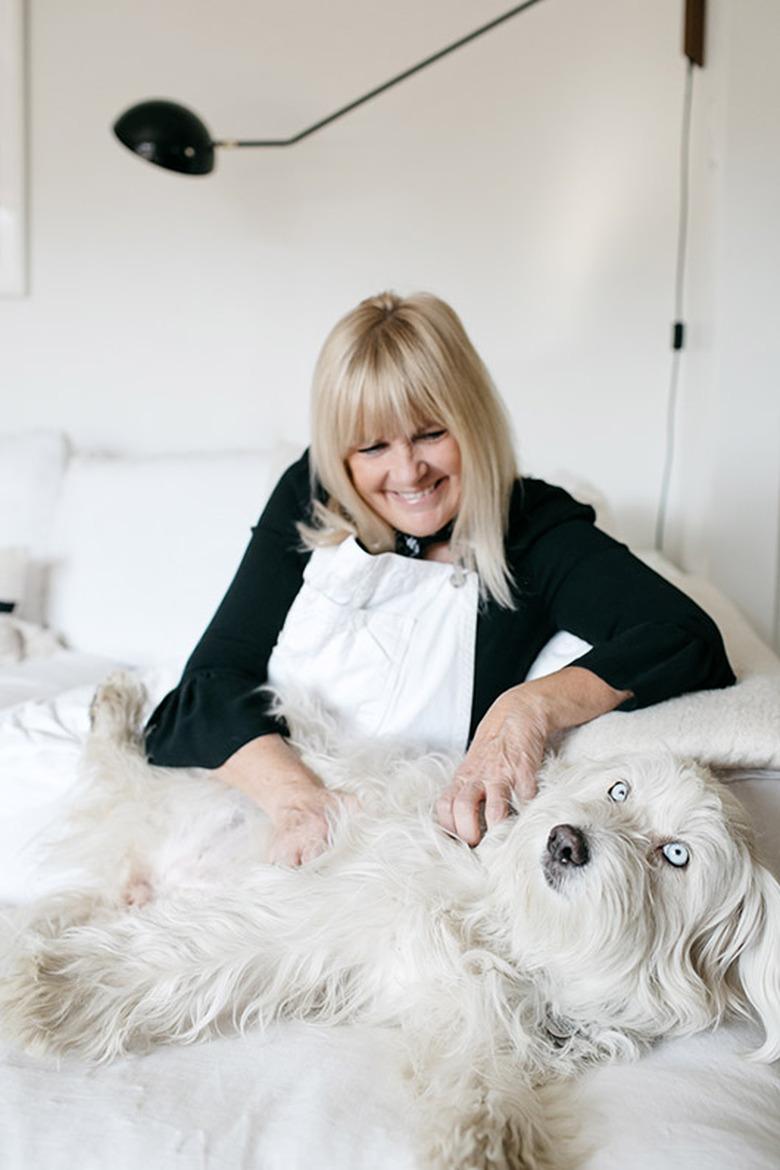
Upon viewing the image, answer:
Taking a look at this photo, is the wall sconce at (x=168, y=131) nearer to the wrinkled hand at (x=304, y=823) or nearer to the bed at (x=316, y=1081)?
A: the bed at (x=316, y=1081)

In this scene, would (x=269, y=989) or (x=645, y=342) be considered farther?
(x=645, y=342)

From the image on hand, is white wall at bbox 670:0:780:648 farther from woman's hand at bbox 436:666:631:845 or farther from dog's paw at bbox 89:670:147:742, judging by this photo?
dog's paw at bbox 89:670:147:742

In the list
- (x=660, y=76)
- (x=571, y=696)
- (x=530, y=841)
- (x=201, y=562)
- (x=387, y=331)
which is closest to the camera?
(x=530, y=841)

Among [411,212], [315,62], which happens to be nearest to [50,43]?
[315,62]

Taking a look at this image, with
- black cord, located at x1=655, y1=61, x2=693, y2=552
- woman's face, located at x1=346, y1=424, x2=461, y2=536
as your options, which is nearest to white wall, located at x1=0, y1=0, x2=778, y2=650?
black cord, located at x1=655, y1=61, x2=693, y2=552

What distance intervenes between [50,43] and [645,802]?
10.6 feet

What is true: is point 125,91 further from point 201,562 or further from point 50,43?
point 201,562

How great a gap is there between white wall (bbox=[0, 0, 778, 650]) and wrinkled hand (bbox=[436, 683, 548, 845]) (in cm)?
140

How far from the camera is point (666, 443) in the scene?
3000 millimetres

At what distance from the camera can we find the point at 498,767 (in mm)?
1303

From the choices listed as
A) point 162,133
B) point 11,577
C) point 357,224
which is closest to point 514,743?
point 11,577

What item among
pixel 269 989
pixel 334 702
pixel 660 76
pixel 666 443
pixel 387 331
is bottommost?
pixel 269 989

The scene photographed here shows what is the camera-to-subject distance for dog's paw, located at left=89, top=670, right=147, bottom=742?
169 centimetres

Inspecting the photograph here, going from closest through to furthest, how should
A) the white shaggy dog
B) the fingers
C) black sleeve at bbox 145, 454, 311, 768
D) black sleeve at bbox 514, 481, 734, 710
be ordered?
the white shaggy dog
the fingers
black sleeve at bbox 514, 481, 734, 710
black sleeve at bbox 145, 454, 311, 768
